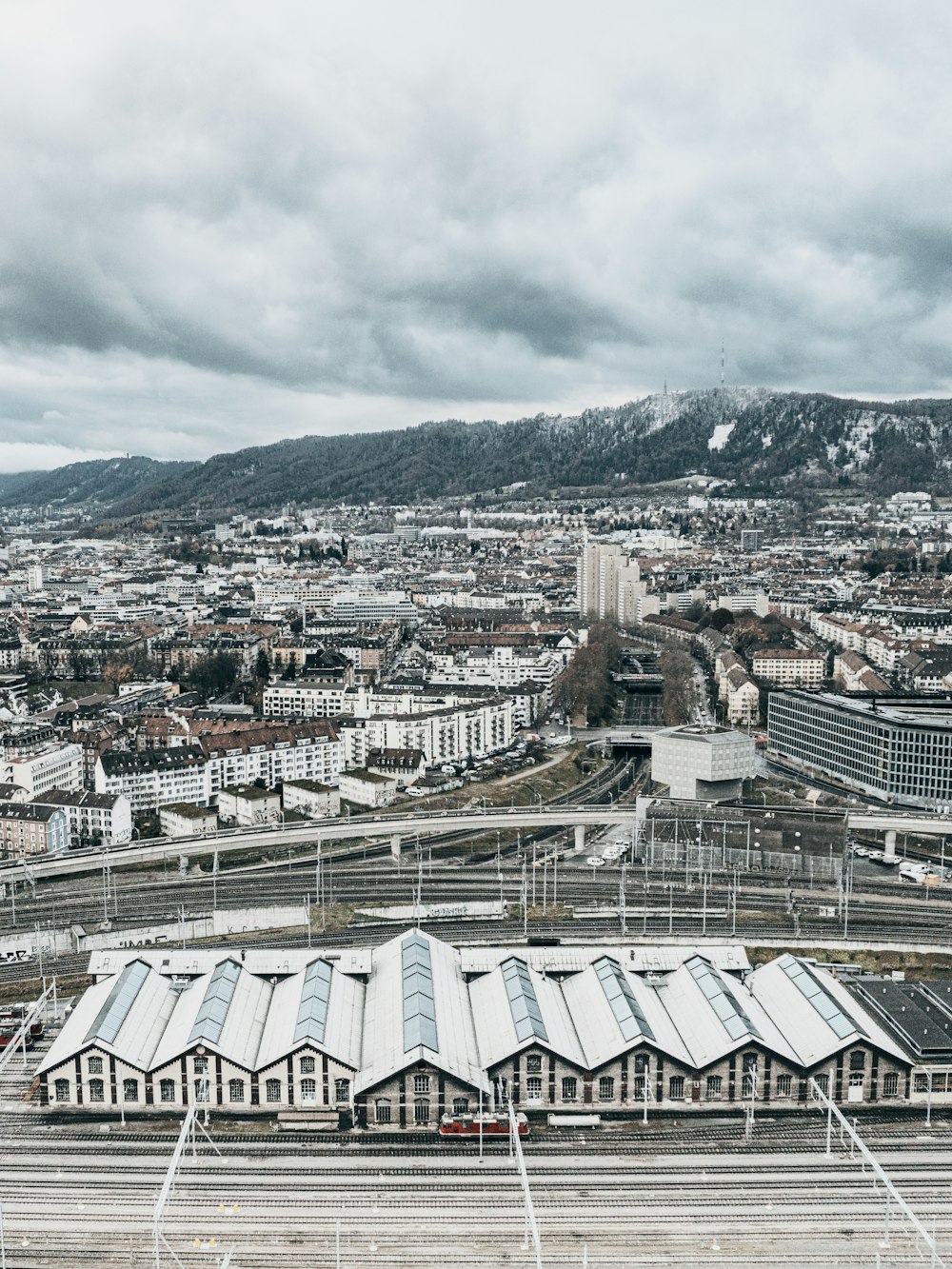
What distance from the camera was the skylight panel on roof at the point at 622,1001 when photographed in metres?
25.9

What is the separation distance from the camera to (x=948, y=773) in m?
53.0

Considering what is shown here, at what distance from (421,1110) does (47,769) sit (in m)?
33.3

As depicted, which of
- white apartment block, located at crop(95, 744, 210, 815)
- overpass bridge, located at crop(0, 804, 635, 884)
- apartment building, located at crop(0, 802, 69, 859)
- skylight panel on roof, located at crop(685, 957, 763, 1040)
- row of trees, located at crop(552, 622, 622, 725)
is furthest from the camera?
row of trees, located at crop(552, 622, 622, 725)

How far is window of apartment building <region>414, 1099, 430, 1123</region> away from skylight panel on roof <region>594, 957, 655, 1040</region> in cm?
447

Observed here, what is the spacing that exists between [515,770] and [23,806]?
23.3 metres

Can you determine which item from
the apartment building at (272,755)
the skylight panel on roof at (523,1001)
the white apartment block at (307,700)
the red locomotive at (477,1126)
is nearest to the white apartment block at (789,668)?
the white apartment block at (307,700)

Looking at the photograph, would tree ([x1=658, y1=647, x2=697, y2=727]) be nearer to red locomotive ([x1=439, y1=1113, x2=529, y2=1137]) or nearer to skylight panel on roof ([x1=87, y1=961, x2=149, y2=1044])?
skylight panel on roof ([x1=87, y1=961, x2=149, y2=1044])

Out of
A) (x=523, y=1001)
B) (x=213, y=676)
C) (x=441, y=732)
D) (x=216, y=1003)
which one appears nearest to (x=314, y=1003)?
(x=216, y=1003)

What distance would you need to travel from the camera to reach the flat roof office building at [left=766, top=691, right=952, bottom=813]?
53312 millimetres

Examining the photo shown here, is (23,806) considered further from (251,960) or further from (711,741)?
(711,741)

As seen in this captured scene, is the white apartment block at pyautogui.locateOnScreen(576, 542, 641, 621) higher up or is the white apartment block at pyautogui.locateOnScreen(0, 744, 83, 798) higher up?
the white apartment block at pyautogui.locateOnScreen(576, 542, 641, 621)

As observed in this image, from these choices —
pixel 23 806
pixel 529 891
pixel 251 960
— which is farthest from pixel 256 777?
pixel 251 960

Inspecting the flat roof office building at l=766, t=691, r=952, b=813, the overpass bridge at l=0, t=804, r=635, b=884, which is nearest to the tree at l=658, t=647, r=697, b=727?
the flat roof office building at l=766, t=691, r=952, b=813

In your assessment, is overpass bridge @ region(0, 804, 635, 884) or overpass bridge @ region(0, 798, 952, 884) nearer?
overpass bridge @ region(0, 804, 635, 884)
